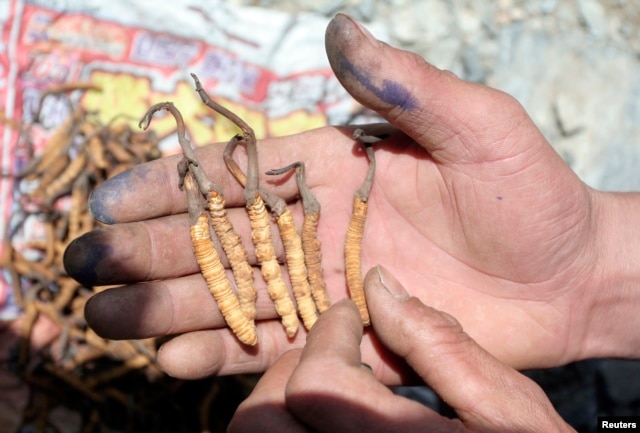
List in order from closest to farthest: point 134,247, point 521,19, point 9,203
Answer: point 134,247, point 9,203, point 521,19

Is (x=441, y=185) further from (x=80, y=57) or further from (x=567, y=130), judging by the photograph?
(x=80, y=57)

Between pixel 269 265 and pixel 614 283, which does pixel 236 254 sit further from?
pixel 614 283

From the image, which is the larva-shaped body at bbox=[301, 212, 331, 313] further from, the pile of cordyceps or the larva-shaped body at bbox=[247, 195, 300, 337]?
the pile of cordyceps

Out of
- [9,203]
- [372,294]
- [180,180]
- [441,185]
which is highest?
[441,185]

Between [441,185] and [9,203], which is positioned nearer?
[441,185]

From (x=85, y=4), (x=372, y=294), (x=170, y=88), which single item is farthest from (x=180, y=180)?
(x=85, y=4)
